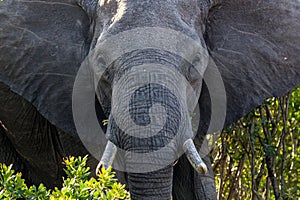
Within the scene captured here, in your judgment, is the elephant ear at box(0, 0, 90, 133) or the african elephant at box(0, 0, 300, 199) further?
the elephant ear at box(0, 0, 90, 133)

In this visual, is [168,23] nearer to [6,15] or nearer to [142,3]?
[142,3]

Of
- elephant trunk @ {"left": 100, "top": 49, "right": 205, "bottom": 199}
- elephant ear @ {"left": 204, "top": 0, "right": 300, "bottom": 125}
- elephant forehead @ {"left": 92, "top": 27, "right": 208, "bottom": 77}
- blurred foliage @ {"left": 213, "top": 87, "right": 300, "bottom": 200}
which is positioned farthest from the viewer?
blurred foliage @ {"left": 213, "top": 87, "right": 300, "bottom": 200}

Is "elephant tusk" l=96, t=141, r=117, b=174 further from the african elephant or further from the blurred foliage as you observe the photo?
the blurred foliage

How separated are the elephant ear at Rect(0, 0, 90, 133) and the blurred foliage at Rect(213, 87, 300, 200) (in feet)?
4.36

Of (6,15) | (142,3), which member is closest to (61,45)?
(6,15)

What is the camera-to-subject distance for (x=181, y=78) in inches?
217

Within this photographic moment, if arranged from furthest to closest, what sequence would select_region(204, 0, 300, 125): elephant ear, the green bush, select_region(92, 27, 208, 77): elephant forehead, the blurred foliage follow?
1. the blurred foliage
2. select_region(204, 0, 300, 125): elephant ear
3. select_region(92, 27, 208, 77): elephant forehead
4. the green bush

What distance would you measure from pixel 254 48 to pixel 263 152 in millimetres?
1274

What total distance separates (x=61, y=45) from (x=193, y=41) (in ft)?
2.91

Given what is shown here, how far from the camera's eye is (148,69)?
5.32m

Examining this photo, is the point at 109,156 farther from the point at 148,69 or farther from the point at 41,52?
the point at 41,52

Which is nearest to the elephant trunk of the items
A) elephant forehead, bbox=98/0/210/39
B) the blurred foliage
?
elephant forehead, bbox=98/0/210/39

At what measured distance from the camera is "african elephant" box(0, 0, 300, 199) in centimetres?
527

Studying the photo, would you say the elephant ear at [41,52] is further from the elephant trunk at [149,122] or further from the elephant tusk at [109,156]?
the elephant tusk at [109,156]
